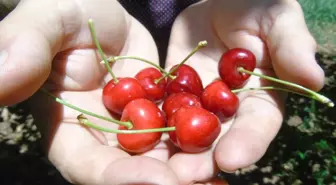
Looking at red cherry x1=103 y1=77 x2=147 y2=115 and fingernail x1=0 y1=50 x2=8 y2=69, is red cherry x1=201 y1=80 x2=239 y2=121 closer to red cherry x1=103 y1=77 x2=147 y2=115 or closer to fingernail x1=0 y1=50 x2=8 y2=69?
red cherry x1=103 y1=77 x2=147 y2=115

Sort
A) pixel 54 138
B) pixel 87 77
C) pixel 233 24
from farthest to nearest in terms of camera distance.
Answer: pixel 233 24 < pixel 87 77 < pixel 54 138

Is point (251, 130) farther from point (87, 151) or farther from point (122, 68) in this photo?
point (122, 68)

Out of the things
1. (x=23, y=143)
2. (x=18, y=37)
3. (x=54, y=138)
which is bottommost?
(x=23, y=143)

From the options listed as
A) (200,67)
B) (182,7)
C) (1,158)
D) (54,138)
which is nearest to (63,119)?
(54,138)

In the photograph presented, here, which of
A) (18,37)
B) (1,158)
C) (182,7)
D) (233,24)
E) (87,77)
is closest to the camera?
(18,37)

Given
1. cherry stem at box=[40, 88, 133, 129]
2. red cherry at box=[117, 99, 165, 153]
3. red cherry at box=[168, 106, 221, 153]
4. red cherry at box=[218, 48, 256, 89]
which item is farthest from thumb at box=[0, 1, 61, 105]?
red cherry at box=[218, 48, 256, 89]

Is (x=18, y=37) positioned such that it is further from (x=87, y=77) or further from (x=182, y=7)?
(x=182, y=7)

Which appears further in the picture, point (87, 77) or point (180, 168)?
point (87, 77)
